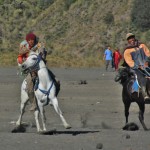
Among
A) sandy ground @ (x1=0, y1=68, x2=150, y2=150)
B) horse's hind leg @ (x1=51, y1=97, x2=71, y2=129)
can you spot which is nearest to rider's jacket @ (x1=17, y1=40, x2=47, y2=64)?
horse's hind leg @ (x1=51, y1=97, x2=71, y2=129)

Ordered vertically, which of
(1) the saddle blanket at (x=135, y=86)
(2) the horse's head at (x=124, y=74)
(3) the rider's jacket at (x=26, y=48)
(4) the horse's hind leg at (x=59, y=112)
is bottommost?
(4) the horse's hind leg at (x=59, y=112)

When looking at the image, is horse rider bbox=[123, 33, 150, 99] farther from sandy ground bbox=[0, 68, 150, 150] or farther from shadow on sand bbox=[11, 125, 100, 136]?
shadow on sand bbox=[11, 125, 100, 136]

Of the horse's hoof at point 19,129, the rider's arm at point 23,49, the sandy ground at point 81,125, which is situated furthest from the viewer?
the rider's arm at point 23,49

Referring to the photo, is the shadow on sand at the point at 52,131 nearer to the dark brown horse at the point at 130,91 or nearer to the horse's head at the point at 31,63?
the horse's head at the point at 31,63

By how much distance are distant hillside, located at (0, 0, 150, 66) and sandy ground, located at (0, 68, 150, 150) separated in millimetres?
41436

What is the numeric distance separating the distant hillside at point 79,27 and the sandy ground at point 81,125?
1631 inches

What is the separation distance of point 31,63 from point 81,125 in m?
2.93

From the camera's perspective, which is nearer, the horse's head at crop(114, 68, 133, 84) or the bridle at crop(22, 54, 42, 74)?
the bridle at crop(22, 54, 42, 74)

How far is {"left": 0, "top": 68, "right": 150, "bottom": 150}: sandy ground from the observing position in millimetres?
12562

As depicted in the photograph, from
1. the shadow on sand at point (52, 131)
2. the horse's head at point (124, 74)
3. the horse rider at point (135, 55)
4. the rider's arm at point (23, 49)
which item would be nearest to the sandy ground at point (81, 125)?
the shadow on sand at point (52, 131)

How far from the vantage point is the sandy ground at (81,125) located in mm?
12562

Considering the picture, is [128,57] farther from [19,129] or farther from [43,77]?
[19,129]

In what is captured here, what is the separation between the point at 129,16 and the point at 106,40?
4749mm

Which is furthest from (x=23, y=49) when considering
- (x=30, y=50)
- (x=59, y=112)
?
(x=59, y=112)
